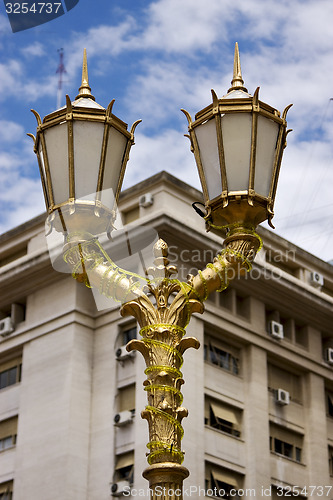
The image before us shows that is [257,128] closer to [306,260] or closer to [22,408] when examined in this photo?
[22,408]

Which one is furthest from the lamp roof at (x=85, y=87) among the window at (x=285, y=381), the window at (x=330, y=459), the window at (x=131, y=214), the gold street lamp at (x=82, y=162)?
the window at (x=330, y=459)

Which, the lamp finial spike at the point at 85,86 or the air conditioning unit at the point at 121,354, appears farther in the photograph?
the air conditioning unit at the point at 121,354

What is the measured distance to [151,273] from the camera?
7.99m

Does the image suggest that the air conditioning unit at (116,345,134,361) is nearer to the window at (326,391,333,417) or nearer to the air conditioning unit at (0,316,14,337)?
the air conditioning unit at (0,316,14,337)

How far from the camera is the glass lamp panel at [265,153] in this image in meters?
8.00

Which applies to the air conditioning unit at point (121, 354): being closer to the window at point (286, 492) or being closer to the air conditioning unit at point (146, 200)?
the air conditioning unit at point (146, 200)

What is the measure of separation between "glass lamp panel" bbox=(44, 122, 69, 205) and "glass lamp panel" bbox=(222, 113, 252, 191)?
1.29 m

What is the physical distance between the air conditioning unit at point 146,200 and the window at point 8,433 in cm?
797

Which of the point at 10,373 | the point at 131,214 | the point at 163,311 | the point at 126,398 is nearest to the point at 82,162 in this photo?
the point at 163,311

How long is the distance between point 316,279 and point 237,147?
28875 millimetres

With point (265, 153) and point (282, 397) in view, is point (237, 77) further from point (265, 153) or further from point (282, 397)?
point (282, 397)

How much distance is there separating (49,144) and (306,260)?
96.4 ft

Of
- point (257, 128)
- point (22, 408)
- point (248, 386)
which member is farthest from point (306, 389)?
point (257, 128)

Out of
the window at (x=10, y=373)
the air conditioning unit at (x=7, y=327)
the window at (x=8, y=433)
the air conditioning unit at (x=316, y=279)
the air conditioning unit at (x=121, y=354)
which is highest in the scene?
the air conditioning unit at (x=316, y=279)
